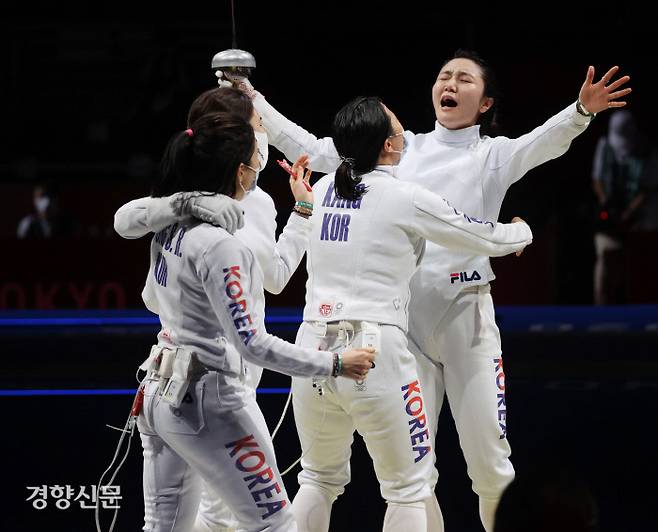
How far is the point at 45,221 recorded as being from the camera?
7.23 metres

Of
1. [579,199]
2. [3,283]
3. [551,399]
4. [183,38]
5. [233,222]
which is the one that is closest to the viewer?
[233,222]

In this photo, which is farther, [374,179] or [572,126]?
[572,126]

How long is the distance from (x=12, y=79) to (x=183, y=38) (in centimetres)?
143

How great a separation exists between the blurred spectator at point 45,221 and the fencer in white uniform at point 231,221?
4.31 meters

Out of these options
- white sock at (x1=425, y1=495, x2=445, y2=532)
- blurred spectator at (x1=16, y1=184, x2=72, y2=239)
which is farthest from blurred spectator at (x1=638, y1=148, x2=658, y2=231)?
white sock at (x1=425, y1=495, x2=445, y2=532)

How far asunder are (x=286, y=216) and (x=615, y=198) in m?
2.12

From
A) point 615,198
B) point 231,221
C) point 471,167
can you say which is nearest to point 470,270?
point 471,167

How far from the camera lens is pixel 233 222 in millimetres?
2475

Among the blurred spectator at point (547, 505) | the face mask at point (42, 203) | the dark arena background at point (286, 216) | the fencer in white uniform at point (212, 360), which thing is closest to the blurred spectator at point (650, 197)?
the dark arena background at point (286, 216)

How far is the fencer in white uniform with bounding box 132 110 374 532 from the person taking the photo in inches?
95.4

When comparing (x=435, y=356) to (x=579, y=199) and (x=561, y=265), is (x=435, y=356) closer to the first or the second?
(x=561, y=265)

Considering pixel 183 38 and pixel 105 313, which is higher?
pixel 183 38

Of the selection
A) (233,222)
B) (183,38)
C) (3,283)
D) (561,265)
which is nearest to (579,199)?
(561,265)

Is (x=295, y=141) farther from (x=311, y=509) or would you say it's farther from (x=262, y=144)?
(x=311, y=509)
